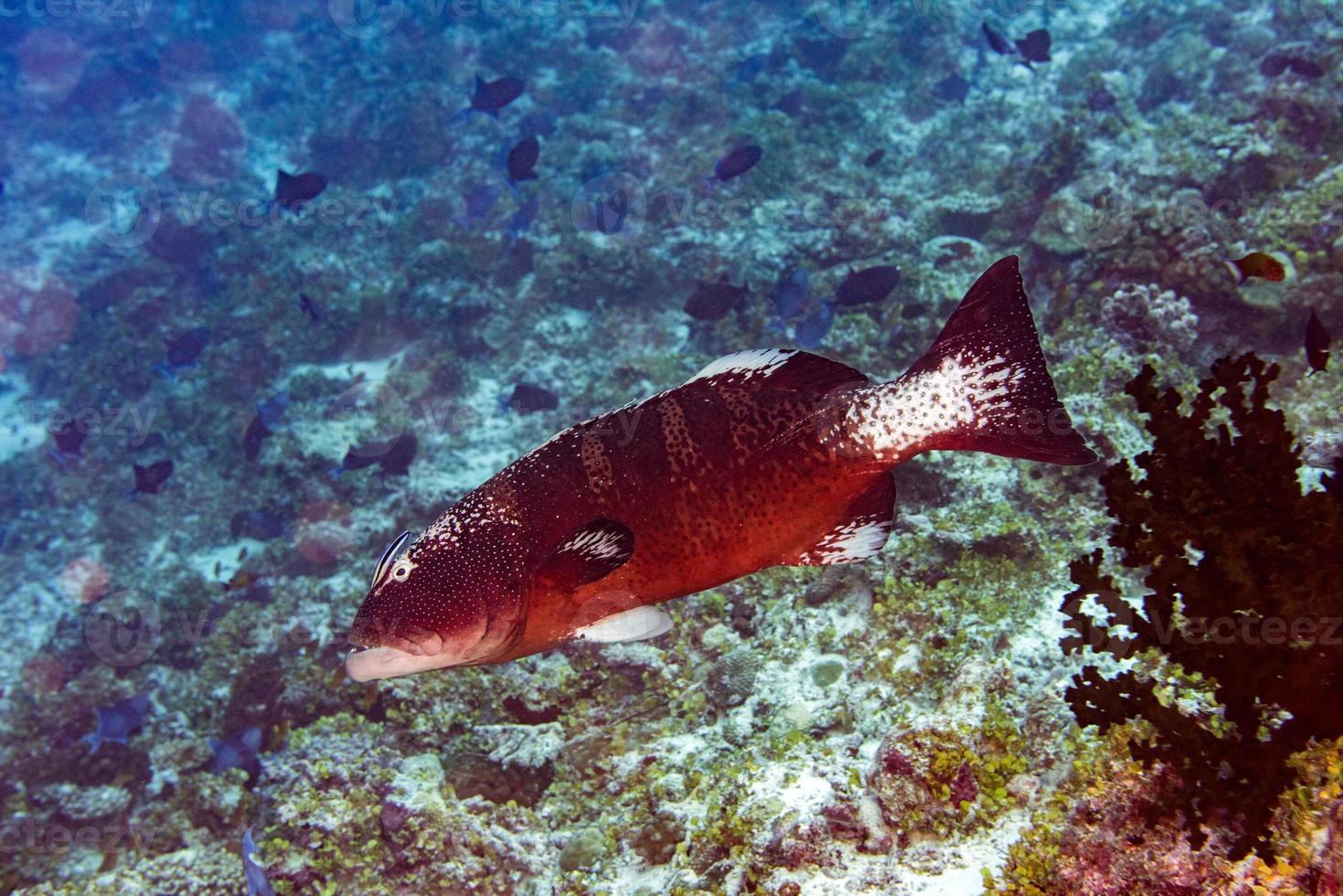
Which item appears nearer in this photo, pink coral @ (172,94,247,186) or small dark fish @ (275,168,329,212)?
small dark fish @ (275,168,329,212)

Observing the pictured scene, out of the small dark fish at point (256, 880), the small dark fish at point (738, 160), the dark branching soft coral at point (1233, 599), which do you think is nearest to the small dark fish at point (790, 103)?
the small dark fish at point (738, 160)

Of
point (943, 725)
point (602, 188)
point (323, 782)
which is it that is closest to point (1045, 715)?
point (943, 725)

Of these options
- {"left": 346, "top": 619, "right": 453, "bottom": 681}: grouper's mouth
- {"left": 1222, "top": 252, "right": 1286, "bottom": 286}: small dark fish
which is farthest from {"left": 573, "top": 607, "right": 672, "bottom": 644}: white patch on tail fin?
{"left": 1222, "top": 252, "right": 1286, "bottom": 286}: small dark fish

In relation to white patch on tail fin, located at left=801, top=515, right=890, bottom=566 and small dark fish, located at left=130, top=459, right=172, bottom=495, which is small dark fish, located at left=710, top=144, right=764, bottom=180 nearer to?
white patch on tail fin, located at left=801, top=515, right=890, bottom=566

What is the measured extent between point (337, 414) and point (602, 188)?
22.7ft

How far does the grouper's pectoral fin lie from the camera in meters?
2.36

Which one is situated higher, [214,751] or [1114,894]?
[214,751]

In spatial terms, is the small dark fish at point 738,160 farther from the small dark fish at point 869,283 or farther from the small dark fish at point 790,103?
the small dark fish at point 790,103

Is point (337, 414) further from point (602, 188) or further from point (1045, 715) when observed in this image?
point (1045, 715)

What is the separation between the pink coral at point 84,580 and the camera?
1105cm

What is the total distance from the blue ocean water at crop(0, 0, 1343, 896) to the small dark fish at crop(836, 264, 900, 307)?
68 mm

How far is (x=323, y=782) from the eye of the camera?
454 centimetres

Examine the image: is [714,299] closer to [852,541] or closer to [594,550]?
[852,541]

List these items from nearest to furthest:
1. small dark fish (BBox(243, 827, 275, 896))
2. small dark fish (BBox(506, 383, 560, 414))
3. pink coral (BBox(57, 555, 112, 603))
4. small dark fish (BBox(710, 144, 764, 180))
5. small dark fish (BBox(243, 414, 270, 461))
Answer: small dark fish (BBox(243, 827, 275, 896))
small dark fish (BBox(506, 383, 560, 414))
small dark fish (BBox(710, 144, 764, 180))
small dark fish (BBox(243, 414, 270, 461))
pink coral (BBox(57, 555, 112, 603))
